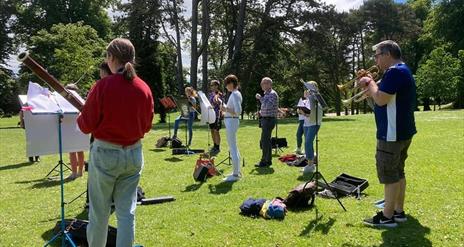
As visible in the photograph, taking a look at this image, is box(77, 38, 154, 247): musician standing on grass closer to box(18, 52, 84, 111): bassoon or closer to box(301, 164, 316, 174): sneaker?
box(18, 52, 84, 111): bassoon

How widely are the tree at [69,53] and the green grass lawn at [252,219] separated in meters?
22.7

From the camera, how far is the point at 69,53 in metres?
35.0

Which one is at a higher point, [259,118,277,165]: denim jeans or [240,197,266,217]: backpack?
[259,118,277,165]: denim jeans

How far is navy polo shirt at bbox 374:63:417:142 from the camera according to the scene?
5.59m

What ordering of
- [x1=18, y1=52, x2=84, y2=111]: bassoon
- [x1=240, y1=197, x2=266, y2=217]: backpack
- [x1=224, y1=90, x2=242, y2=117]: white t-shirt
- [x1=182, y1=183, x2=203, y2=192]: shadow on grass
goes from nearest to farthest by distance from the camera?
[x1=18, y1=52, x2=84, y2=111]: bassoon < [x1=240, y1=197, x2=266, y2=217]: backpack < [x1=182, y1=183, x2=203, y2=192]: shadow on grass < [x1=224, y1=90, x2=242, y2=117]: white t-shirt

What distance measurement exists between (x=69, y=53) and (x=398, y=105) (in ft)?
110

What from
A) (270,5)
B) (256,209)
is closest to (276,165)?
(256,209)

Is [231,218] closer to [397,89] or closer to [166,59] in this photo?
[397,89]

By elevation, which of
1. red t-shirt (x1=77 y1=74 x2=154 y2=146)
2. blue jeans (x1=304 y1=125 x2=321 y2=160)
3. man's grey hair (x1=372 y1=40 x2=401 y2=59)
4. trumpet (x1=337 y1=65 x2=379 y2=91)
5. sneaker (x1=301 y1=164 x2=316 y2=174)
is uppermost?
man's grey hair (x1=372 y1=40 x2=401 y2=59)

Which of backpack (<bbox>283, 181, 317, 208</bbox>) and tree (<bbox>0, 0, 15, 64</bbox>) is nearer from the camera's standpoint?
backpack (<bbox>283, 181, 317, 208</bbox>)

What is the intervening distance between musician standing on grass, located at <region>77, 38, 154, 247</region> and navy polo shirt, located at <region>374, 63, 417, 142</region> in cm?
318

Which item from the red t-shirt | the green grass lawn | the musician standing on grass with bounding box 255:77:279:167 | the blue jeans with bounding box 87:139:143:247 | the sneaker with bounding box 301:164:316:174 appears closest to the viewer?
the red t-shirt

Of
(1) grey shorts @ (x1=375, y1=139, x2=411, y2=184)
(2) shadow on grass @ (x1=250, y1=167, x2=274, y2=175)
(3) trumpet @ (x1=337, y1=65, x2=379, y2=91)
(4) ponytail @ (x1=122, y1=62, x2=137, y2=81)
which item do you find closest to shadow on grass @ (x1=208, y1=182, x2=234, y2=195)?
(2) shadow on grass @ (x1=250, y1=167, x2=274, y2=175)

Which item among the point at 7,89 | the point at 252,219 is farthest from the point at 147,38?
the point at 252,219
